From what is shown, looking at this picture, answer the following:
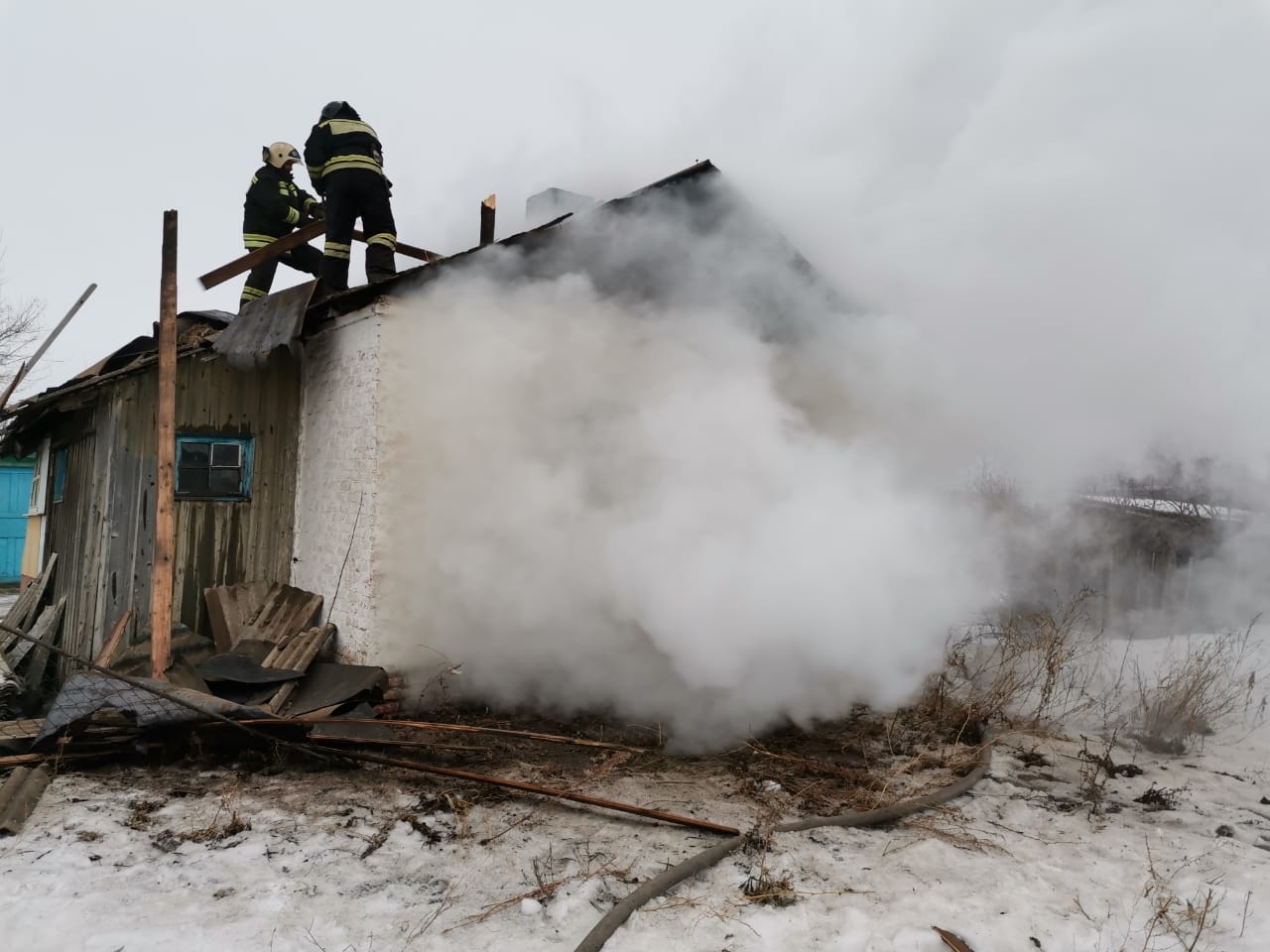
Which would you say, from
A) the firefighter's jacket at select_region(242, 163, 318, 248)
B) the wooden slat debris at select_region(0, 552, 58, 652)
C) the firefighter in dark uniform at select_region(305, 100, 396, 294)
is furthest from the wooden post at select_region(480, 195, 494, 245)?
the wooden slat debris at select_region(0, 552, 58, 652)

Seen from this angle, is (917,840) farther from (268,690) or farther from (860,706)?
(268,690)

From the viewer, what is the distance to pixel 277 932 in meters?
2.82

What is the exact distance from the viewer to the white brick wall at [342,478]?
20.5ft

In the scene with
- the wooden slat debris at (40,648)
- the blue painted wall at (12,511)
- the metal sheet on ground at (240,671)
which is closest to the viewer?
the metal sheet on ground at (240,671)

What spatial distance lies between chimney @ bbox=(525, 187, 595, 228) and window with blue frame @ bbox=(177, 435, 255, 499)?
3851 millimetres

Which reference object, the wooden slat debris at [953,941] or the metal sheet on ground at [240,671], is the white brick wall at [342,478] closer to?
the metal sheet on ground at [240,671]

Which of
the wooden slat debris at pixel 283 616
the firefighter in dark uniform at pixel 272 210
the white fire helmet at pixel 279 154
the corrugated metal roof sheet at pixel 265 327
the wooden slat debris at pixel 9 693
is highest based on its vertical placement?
the white fire helmet at pixel 279 154

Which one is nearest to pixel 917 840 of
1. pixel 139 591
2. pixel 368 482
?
pixel 368 482

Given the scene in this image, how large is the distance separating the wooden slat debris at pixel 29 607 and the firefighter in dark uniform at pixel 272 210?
4.51 m

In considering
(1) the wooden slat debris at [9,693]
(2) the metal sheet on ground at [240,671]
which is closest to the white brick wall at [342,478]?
(2) the metal sheet on ground at [240,671]

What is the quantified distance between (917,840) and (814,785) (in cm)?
80

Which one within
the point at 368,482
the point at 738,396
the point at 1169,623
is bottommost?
the point at 1169,623

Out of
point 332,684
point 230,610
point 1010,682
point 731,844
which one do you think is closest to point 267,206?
point 230,610

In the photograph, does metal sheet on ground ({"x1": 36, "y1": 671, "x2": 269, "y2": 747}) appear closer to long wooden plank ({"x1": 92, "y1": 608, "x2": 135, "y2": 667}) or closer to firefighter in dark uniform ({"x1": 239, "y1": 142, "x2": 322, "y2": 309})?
long wooden plank ({"x1": 92, "y1": 608, "x2": 135, "y2": 667})
